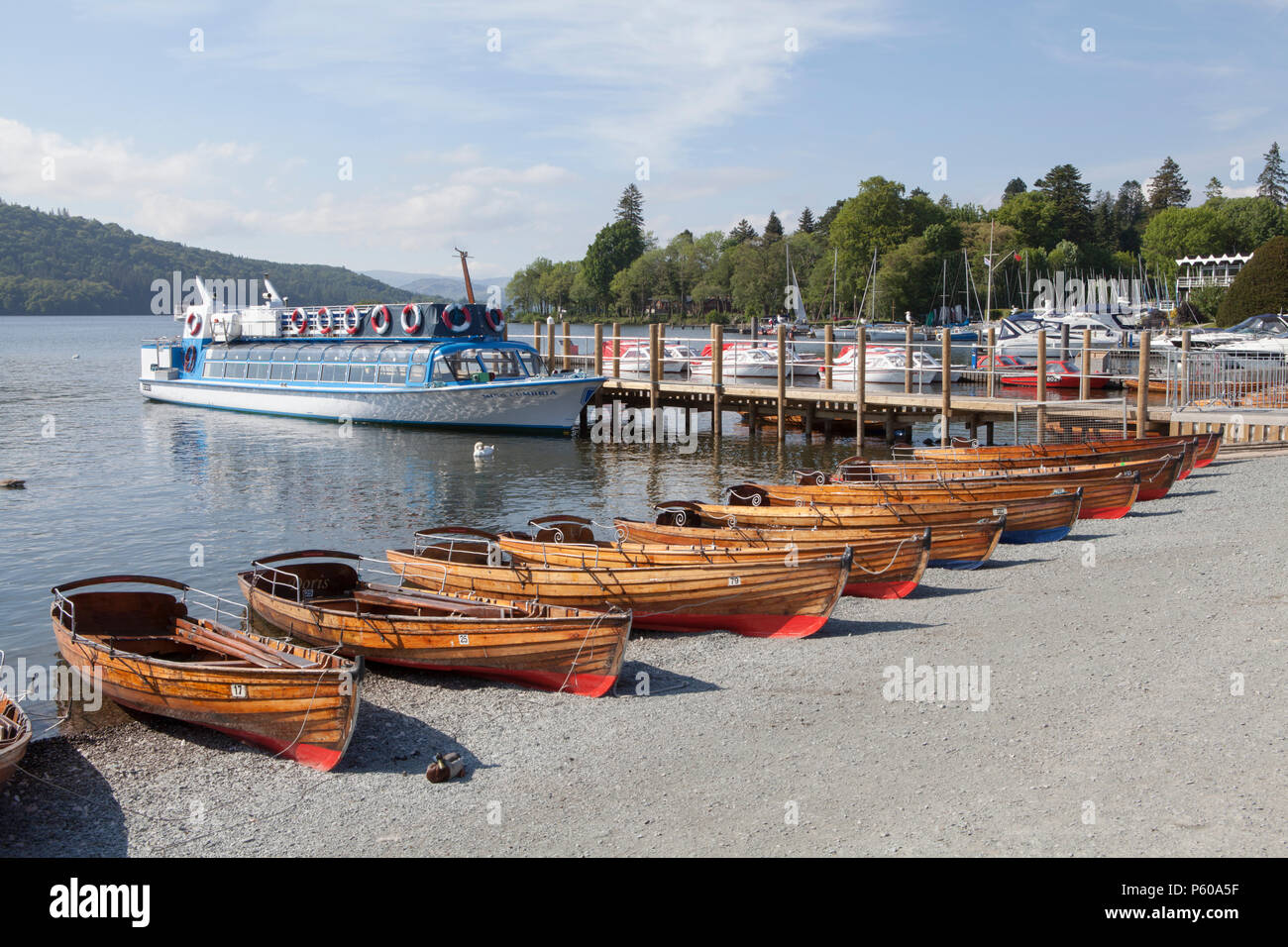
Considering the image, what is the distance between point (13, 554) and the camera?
20.5 metres

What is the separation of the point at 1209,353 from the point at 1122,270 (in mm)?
116064

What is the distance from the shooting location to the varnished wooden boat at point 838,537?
14.8 meters

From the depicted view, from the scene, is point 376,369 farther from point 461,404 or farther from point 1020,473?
point 1020,473

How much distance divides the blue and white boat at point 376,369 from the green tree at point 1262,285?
116ft

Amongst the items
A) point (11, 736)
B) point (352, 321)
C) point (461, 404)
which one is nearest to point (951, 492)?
point (11, 736)

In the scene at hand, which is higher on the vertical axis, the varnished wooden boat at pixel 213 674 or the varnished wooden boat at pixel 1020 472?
the varnished wooden boat at pixel 1020 472

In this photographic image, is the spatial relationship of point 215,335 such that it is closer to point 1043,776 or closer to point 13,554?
point 13,554

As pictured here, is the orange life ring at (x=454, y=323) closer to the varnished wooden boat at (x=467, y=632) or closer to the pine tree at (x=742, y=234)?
the varnished wooden boat at (x=467, y=632)

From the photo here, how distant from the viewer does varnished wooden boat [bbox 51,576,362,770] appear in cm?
974

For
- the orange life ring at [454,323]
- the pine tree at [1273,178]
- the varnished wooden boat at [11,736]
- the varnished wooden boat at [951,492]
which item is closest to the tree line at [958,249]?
the pine tree at [1273,178]

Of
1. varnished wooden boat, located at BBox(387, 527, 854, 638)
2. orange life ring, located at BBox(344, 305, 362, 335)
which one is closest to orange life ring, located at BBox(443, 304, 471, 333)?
orange life ring, located at BBox(344, 305, 362, 335)

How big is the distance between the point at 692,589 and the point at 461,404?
26.5m

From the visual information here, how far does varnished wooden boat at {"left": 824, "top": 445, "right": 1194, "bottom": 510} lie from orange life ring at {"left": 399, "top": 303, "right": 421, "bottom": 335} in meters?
24.5

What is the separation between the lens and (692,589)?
13469 millimetres
